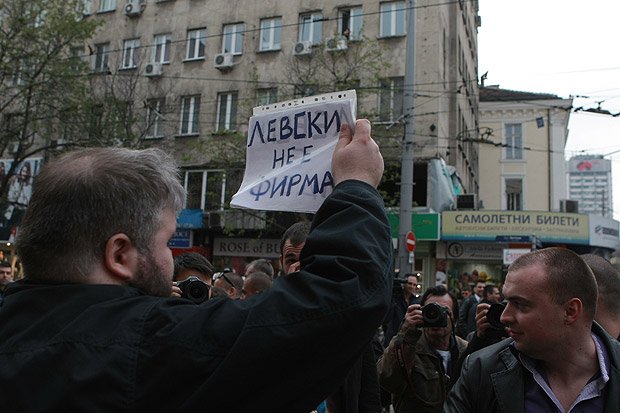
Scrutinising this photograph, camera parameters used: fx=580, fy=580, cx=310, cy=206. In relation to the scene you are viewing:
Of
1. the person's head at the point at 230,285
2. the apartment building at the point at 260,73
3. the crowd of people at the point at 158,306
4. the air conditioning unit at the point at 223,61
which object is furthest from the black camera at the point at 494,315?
the air conditioning unit at the point at 223,61

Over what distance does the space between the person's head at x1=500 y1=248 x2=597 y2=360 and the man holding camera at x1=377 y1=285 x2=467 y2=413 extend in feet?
3.97

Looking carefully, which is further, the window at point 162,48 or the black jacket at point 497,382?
the window at point 162,48

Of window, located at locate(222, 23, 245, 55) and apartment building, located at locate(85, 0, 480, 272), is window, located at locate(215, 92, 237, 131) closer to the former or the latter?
apartment building, located at locate(85, 0, 480, 272)

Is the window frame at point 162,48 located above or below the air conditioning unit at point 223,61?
above

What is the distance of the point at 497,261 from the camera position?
21859 millimetres

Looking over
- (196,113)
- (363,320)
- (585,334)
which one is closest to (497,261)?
(196,113)

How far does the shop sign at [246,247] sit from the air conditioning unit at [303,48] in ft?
24.9

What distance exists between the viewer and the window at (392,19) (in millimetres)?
22312

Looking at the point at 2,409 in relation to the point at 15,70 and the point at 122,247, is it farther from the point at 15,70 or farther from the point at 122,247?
the point at 15,70

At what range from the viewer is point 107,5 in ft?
94.5

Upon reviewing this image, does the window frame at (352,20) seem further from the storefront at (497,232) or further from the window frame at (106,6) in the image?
the window frame at (106,6)

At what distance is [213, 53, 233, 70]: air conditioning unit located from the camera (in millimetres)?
24797

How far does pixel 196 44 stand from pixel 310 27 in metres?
5.64

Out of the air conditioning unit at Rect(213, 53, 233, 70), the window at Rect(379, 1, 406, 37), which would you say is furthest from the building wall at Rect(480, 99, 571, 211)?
the air conditioning unit at Rect(213, 53, 233, 70)
